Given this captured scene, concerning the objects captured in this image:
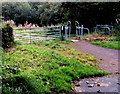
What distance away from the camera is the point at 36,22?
Result: 83.9 feet

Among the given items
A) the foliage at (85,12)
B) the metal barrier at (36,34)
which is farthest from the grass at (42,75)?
the foliage at (85,12)

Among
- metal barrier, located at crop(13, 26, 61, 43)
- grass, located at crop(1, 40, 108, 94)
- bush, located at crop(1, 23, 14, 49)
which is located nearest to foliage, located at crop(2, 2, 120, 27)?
metal barrier, located at crop(13, 26, 61, 43)

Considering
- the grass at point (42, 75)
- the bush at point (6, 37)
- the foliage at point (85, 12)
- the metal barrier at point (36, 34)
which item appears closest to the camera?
the grass at point (42, 75)

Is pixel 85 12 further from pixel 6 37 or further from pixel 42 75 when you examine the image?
pixel 42 75

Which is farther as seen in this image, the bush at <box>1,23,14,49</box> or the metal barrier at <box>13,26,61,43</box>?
the metal barrier at <box>13,26,61,43</box>

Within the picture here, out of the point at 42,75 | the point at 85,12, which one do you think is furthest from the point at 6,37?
the point at 85,12

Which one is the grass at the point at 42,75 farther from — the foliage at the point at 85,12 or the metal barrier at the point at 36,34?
the foliage at the point at 85,12

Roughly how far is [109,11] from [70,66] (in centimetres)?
1274

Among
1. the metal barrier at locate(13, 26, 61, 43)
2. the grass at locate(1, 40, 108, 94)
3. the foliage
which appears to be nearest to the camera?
the grass at locate(1, 40, 108, 94)

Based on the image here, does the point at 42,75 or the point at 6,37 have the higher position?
the point at 6,37

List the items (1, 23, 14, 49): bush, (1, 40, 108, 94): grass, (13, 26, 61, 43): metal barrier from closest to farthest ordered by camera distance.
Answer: (1, 40, 108, 94): grass, (1, 23, 14, 49): bush, (13, 26, 61, 43): metal barrier

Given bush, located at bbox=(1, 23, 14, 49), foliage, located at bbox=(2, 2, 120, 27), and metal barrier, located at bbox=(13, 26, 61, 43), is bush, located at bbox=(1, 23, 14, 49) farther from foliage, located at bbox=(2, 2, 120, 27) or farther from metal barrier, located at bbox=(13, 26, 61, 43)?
foliage, located at bbox=(2, 2, 120, 27)

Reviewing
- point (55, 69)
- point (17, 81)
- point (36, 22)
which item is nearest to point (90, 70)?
point (55, 69)

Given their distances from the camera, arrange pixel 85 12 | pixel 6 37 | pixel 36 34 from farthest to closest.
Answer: pixel 85 12
pixel 36 34
pixel 6 37
